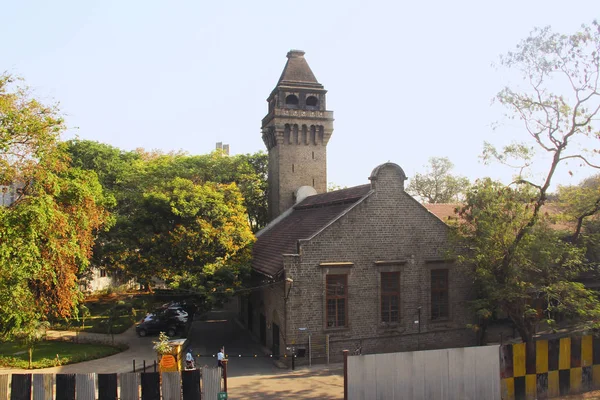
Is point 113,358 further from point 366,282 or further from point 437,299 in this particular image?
point 437,299

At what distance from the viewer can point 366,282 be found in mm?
22594

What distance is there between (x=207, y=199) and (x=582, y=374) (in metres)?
18.0

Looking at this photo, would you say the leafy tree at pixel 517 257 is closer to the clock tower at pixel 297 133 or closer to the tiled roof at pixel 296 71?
the clock tower at pixel 297 133

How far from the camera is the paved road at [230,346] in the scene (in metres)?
21.2

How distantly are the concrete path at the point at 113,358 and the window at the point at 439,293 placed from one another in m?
13.5

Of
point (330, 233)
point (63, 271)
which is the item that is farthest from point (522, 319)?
point (63, 271)

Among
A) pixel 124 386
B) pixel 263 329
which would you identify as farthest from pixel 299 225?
pixel 124 386

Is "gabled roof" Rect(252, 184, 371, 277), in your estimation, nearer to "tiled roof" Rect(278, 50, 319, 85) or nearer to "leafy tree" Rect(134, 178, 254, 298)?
"leafy tree" Rect(134, 178, 254, 298)

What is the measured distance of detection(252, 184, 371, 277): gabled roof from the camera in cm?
2388

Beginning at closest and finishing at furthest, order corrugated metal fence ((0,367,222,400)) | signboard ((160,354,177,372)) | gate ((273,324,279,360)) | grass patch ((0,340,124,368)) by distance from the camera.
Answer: corrugated metal fence ((0,367,222,400)) → signboard ((160,354,177,372)) → grass patch ((0,340,124,368)) → gate ((273,324,279,360))

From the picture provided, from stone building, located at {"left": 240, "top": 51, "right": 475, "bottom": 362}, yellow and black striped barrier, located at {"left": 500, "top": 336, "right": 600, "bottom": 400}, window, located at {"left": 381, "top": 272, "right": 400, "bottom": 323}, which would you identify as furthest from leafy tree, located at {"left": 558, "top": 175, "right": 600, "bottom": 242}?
window, located at {"left": 381, "top": 272, "right": 400, "bottom": 323}

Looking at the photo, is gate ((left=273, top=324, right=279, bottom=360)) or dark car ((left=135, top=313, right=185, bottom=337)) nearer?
gate ((left=273, top=324, right=279, bottom=360))

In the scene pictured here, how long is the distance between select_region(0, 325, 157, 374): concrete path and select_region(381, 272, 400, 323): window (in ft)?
36.0

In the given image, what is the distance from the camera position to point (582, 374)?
1775cm
